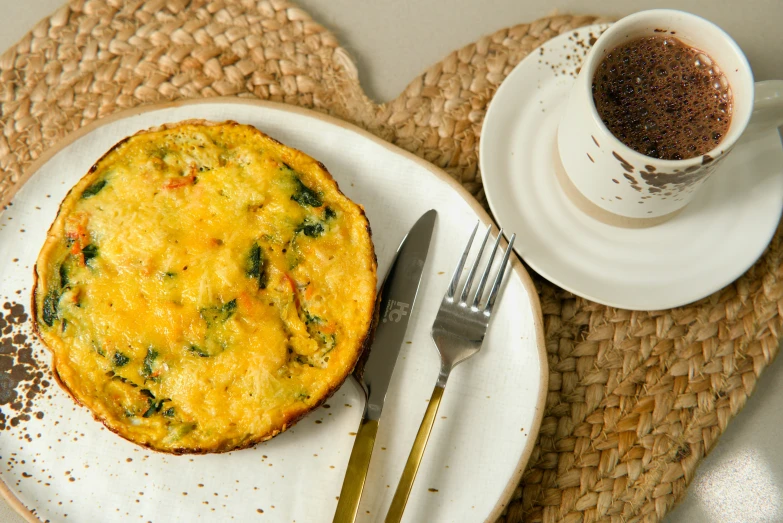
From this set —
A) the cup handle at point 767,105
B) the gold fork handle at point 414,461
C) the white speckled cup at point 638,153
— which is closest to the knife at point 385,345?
the gold fork handle at point 414,461

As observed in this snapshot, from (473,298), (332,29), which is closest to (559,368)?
(473,298)

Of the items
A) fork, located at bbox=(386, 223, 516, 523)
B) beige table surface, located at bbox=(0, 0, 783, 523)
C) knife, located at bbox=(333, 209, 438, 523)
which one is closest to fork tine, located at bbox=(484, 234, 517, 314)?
fork, located at bbox=(386, 223, 516, 523)

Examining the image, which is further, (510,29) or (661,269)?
(510,29)

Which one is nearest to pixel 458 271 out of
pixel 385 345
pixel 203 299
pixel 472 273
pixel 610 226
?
pixel 472 273

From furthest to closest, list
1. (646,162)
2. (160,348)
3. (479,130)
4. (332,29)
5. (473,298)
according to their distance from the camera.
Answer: (332,29) → (479,130) → (473,298) → (160,348) → (646,162)

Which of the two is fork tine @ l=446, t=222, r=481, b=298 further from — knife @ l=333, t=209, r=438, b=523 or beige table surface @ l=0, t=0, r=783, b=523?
beige table surface @ l=0, t=0, r=783, b=523

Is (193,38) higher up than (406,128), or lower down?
higher up

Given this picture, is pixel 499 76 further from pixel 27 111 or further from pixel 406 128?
pixel 27 111
